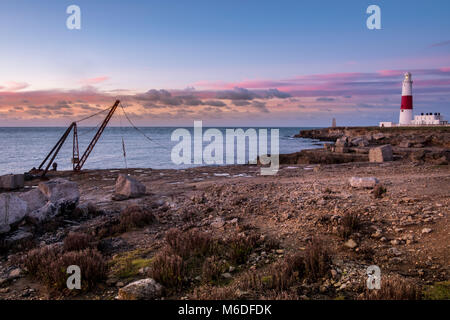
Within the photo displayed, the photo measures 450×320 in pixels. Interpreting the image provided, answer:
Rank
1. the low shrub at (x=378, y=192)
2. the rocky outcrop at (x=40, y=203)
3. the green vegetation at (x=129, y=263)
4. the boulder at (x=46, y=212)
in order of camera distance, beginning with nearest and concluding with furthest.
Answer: the green vegetation at (x=129, y=263) < the rocky outcrop at (x=40, y=203) < the low shrub at (x=378, y=192) < the boulder at (x=46, y=212)

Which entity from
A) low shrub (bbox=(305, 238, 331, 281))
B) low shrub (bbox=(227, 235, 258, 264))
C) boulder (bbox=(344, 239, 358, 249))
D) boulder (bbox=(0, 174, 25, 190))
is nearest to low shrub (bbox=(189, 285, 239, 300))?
low shrub (bbox=(227, 235, 258, 264))

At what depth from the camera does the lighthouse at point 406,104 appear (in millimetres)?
71863

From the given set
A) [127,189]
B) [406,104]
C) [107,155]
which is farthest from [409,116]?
[127,189]

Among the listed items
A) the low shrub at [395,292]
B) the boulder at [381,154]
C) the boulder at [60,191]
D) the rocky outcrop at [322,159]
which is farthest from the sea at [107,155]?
the low shrub at [395,292]

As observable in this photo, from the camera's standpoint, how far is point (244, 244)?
695cm

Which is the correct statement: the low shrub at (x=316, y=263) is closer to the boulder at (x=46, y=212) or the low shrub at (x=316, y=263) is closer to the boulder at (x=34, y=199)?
the boulder at (x=46, y=212)

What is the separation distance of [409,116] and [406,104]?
3306 millimetres

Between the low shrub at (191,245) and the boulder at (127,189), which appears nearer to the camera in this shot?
the low shrub at (191,245)

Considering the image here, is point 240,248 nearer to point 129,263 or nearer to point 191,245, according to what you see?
point 191,245

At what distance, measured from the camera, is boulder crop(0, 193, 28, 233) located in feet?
31.3

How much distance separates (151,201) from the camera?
13.8 meters

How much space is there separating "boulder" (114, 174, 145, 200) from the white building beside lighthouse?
75.5 meters

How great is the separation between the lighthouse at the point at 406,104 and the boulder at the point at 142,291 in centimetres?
8191
